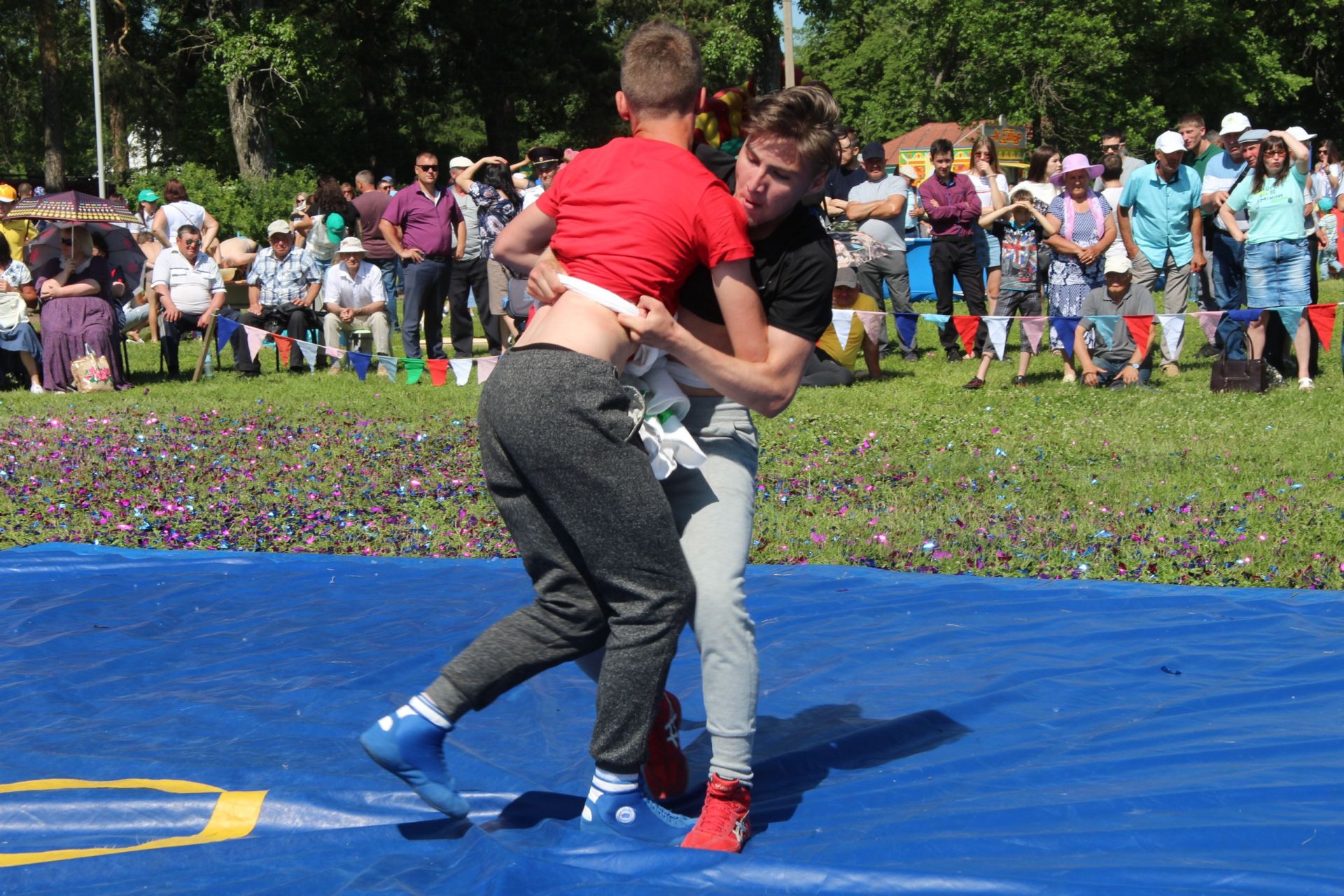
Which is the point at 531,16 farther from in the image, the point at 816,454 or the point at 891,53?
the point at 816,454

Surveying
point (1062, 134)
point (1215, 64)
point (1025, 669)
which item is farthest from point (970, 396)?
point (1215, 64)

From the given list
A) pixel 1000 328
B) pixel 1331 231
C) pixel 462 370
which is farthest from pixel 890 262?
pixel 1331 231

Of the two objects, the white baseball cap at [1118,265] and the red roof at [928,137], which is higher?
the red roof at [928,137]

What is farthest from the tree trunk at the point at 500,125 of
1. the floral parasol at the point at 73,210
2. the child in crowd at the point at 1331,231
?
the floral parasol at the point at 73,210

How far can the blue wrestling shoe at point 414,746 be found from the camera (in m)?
2.83

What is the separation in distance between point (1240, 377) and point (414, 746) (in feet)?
28.7

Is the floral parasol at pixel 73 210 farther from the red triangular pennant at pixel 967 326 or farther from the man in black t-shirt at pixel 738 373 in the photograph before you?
the man in black t-shirt at pixel 738 373

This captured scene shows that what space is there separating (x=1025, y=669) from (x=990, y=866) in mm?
1403

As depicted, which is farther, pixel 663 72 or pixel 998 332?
pixel 998 332

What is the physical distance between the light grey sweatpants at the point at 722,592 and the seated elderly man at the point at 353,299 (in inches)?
419

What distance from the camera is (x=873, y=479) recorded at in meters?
7.34

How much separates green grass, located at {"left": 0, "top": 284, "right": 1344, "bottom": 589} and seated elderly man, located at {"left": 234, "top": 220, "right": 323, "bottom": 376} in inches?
101

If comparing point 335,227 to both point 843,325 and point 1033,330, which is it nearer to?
point 843,325

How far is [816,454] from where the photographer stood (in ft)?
26.8
